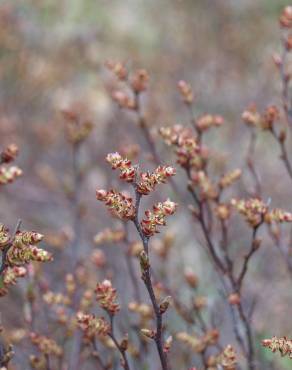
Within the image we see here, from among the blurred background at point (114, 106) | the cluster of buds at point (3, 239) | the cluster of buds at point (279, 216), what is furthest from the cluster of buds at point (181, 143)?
the blurred background at point (114, 106)

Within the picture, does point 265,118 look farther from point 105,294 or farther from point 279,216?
point 105,294

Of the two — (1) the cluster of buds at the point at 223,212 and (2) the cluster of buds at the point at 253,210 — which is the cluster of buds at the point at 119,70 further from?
(2) the cluster of buds at the point at 253,210

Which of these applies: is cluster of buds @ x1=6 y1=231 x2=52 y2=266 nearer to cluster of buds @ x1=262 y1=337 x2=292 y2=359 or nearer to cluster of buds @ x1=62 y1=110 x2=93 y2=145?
cluster of buds @ x1=262 y1=337 x2=292 y2=359

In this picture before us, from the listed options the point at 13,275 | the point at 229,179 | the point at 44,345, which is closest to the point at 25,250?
the point at 13,275

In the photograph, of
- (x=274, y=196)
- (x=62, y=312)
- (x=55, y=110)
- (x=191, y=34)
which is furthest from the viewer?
(x=191, y=34)

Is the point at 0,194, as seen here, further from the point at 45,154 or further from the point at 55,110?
the point at 55,110

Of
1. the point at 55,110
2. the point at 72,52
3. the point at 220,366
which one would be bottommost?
the point at 220,366

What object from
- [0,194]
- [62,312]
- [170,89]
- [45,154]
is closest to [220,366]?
[62,312]

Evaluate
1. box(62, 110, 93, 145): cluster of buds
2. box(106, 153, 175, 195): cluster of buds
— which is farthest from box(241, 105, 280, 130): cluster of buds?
box(106, 153, 175, 195): cluster of buds
